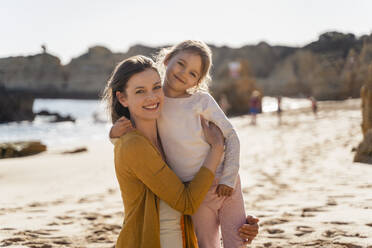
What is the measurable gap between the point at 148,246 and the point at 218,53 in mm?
88364

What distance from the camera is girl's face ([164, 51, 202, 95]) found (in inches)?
92.9

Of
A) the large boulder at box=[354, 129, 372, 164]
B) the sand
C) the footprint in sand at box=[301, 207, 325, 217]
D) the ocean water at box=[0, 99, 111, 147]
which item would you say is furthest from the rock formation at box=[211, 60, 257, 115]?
the footprint in sand at box=[301, 207, 325, 217]

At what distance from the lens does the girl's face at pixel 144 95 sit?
201 centimetres

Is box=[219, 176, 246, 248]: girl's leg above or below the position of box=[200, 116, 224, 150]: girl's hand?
below

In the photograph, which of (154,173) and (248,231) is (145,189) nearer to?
(154,173)

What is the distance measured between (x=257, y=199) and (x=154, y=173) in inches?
117

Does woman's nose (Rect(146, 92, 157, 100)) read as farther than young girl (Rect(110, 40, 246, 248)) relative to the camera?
No

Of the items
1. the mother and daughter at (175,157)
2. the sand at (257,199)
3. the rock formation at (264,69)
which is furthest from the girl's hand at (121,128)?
the rock formation at (264,69)

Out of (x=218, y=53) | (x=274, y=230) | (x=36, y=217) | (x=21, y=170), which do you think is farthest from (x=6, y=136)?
(x=218, y=53)

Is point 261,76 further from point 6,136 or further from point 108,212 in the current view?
point 108,212

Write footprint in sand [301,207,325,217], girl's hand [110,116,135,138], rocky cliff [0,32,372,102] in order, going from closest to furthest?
girl's hand [110,116,135,138], footprint in sand [301,207,325,217], rocky cliff [0,32,372,102]

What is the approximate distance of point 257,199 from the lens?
4.53m

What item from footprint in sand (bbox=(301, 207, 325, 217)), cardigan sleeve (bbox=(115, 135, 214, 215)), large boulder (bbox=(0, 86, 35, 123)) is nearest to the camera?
cardigan sleeve (bbox=(115, 135, 214, 215))

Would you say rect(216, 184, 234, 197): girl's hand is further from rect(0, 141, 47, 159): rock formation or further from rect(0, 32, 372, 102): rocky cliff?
rect(0, 141, 47, 159): rock formation
